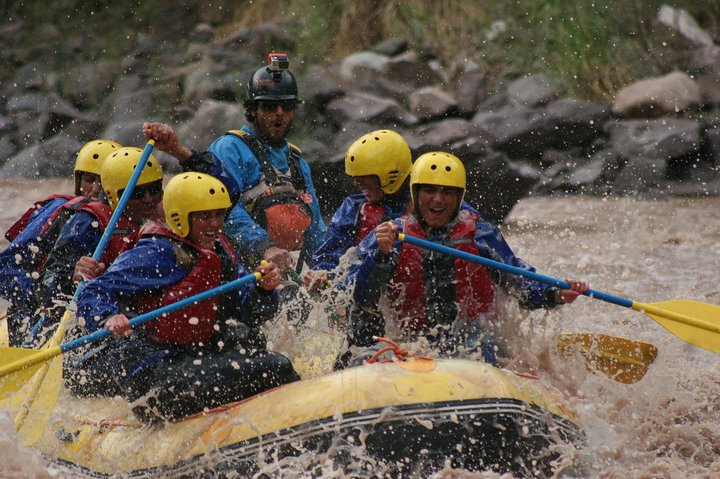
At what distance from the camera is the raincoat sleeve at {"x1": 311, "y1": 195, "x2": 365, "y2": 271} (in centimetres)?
650

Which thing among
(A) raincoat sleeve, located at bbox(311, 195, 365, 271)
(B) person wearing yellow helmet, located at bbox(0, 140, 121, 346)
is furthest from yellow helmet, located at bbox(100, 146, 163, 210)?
(A) raincoat sleeve, located at bbox(311, 195, 365, 271)

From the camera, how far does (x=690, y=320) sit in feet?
19.9

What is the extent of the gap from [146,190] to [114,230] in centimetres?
28

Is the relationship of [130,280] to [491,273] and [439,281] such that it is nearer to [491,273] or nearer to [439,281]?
[439,281]

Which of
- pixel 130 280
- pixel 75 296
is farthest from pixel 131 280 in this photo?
pixel 75 296

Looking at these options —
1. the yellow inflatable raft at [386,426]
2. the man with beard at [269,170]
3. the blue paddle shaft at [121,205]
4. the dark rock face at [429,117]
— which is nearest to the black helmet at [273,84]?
the man with beard at [269,170]

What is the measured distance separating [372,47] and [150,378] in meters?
12.6

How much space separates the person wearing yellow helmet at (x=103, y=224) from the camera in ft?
20.5

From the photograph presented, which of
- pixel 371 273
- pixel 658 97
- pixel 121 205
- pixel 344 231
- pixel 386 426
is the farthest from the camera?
pixel 658 97

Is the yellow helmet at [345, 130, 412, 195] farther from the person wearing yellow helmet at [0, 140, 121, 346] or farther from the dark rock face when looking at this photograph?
the dark rock face

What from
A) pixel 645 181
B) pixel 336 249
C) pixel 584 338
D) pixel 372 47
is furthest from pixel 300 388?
pixel 372 47

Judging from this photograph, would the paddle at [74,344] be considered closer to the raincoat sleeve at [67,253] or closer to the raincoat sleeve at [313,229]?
the raincoat sleeve at [67,253]

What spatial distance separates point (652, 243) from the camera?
1295 centimetres

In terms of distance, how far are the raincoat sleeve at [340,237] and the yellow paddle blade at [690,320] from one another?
63.7 inches
